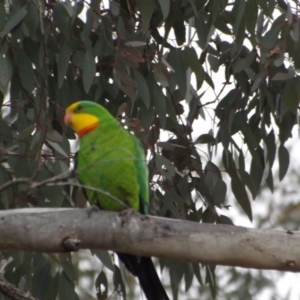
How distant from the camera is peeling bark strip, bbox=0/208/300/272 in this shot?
85.2 inches

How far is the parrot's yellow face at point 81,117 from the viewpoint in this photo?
2.95m

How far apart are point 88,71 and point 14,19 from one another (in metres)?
0.34

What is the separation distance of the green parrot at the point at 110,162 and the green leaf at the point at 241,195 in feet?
2.06

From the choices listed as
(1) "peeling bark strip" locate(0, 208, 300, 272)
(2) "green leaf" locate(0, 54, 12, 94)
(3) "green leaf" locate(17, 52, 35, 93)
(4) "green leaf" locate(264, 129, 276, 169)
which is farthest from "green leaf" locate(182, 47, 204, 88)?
(1) "peeling bark strip" locate(0, 208, 300, 272)

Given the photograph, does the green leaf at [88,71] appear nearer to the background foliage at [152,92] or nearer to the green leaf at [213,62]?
the background foliage at [152,92]

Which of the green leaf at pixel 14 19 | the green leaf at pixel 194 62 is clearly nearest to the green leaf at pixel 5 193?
the green leaf at pixel 14 19

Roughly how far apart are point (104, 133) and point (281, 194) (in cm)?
487

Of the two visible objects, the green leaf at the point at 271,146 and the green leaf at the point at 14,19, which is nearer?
the green leaf at the point at 14,19

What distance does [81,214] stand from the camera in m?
2.26

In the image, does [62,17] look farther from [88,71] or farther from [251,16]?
[251,16]

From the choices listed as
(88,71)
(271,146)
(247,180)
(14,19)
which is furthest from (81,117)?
(271,146)

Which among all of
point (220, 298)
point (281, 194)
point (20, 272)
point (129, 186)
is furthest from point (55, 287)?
point (281, 194)

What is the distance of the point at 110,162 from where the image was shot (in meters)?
2.66

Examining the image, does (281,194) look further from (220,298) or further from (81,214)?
(81,214)
